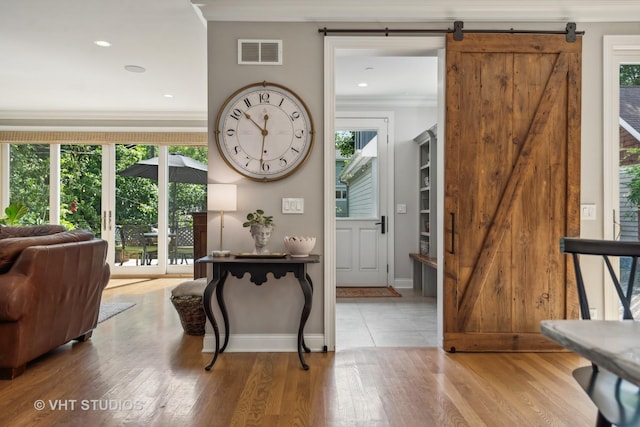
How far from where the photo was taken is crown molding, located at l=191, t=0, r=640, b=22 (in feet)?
9.50

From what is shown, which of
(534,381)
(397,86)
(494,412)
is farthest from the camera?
(397,86)

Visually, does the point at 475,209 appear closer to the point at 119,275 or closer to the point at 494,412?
the point at 494,412

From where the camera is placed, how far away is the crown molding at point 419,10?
9.50 feet

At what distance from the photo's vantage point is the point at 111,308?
438 cm

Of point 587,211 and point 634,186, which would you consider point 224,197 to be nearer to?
point 587,211

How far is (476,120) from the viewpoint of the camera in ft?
9.79

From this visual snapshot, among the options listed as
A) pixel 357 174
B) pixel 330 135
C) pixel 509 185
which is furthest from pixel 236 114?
pixel 357 174

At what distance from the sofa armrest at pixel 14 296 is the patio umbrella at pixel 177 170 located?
394cm

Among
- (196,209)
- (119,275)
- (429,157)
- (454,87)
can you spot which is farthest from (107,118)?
(454,87)

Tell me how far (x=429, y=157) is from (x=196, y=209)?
379cm

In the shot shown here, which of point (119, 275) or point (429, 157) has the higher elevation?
point (429, 157)

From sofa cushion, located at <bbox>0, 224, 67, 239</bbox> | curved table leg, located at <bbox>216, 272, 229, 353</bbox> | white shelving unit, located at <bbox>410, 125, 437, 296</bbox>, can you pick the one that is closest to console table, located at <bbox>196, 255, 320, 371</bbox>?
curved table leg, located at <bbox>216, 272, 229, 353</bbox>

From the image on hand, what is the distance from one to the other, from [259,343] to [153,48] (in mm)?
3041

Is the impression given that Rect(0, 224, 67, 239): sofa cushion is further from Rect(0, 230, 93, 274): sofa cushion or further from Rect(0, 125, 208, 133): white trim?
Rect(0, 125, 208, 133): white trim
